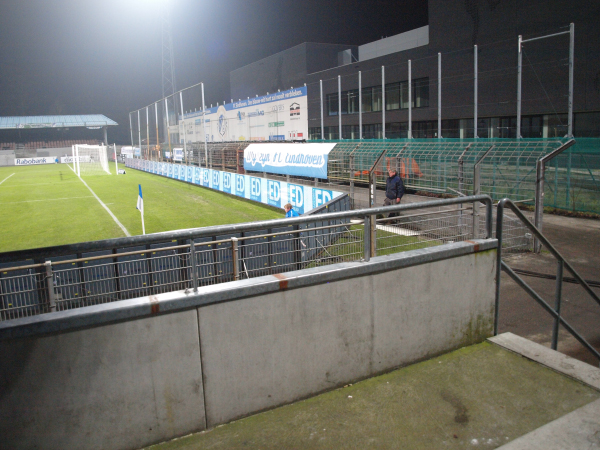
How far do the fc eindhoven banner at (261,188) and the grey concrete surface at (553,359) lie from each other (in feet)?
37.7

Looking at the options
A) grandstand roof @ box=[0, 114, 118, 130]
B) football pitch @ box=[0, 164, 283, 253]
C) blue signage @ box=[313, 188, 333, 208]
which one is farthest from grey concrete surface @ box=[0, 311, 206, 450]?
grandstand roof @ box=[0, 114, 118, 130]

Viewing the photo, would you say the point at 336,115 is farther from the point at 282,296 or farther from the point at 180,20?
the point at 180,20

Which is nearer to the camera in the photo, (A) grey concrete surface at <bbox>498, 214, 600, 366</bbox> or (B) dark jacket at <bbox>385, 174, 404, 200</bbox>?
(A) grey concrete surface at <bbox>498, 214, 600, 366</bbox>

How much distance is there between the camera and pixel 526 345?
474 cm

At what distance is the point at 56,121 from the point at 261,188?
74.2 metres

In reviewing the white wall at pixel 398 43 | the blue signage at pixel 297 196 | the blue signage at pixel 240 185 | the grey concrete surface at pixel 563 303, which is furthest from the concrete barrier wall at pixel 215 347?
the white wall at pixel 398 43

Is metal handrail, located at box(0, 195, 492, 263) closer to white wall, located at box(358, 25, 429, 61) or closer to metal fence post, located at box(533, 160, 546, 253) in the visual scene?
metal fence post, located at box(533, 160, 546, 253)

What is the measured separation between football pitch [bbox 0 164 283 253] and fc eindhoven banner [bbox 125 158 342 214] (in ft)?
1.84

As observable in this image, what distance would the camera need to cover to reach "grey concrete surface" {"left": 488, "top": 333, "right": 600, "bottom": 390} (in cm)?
414

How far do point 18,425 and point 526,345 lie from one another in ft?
14.2

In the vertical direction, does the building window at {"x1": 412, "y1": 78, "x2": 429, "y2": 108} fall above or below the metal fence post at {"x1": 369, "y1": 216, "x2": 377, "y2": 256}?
above

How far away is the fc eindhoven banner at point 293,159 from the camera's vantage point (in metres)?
20.0

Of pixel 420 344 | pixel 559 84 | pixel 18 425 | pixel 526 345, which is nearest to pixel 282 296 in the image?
pixel 420 344

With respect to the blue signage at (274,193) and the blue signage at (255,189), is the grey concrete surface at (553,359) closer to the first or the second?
the blue signage at (274,193)
